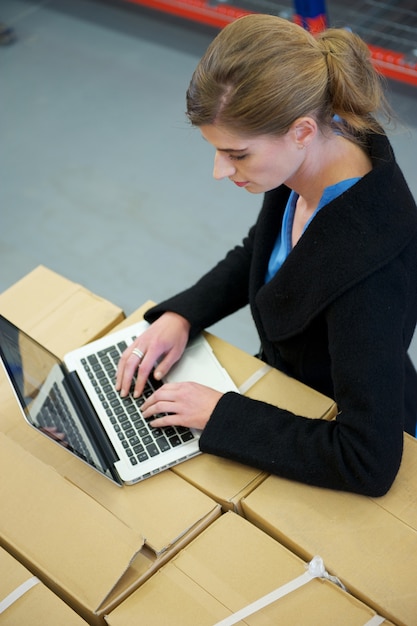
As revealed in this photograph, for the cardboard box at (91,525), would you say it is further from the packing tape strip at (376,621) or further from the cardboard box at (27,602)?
the packing tape strip at (376,621)

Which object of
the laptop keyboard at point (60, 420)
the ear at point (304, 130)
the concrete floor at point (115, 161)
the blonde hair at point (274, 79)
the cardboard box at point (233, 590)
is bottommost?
the concrete floor at point (115, 161)

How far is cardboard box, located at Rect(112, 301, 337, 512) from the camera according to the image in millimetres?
1415

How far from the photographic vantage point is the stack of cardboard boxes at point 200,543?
1239mm

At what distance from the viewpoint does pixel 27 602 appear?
4.17 ft

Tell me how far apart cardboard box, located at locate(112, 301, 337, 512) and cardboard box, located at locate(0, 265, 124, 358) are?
279mm

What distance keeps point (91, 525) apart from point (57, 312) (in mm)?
638

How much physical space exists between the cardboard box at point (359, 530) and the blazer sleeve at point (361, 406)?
3 cm

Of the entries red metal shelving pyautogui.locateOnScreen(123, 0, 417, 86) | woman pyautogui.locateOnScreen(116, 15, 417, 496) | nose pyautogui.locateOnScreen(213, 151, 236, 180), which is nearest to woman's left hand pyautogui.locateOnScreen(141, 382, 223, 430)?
woman pyautogui.locateOnScreen(116, 15, 417, 496)

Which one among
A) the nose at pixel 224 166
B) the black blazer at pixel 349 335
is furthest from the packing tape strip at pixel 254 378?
the nose at pixel 224 166

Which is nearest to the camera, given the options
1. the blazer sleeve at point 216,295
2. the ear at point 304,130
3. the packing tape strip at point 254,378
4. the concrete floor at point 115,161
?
the ear at point 304,130

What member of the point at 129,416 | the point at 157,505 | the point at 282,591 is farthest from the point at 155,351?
the point at 282,591

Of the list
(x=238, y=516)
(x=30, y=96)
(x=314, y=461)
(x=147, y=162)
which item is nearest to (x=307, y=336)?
(x=314, y=461)

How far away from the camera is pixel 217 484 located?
1425mm

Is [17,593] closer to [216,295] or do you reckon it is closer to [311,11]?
[216,295]
